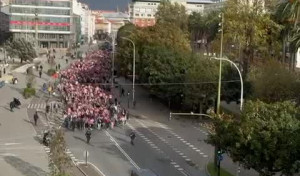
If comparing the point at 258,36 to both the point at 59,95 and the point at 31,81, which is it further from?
the point at 31,81

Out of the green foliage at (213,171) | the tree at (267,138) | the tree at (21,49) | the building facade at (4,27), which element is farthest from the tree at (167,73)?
the building facade at (4,27)

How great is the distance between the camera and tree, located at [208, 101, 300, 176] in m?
23.2

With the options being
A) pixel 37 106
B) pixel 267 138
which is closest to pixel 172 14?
pixel 37 106

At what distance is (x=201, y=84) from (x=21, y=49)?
6229cm

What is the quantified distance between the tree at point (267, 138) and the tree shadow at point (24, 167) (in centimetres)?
1079

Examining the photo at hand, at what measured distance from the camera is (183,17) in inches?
4624

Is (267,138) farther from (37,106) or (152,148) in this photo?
(37,106)

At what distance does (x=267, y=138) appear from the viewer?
23344 mm

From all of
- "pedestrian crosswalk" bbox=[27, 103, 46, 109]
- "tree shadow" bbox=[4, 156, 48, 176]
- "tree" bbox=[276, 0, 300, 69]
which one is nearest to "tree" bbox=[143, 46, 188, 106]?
"tree" bbox=[276, 0, 300, 69]

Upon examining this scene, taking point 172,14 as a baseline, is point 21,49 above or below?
below

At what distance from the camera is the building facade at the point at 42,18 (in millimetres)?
154500

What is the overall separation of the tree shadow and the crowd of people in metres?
10.6

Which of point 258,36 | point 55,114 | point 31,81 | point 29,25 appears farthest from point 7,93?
point 29,25

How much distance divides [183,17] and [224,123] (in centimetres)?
9322
